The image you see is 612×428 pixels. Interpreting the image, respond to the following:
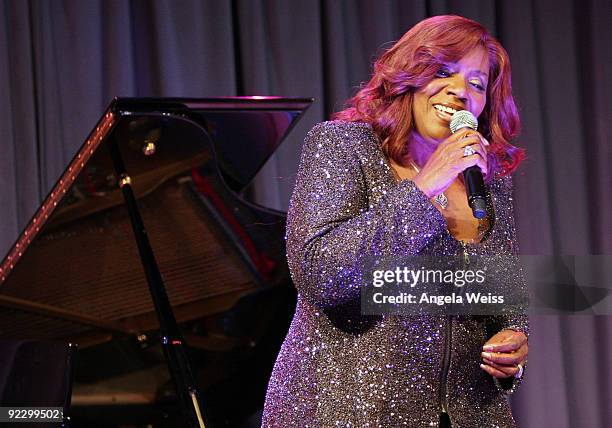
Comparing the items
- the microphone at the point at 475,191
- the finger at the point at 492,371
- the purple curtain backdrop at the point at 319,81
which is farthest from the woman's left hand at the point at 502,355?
the purple curtain backdrop at the point at 319,81

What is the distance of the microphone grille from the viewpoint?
144cm

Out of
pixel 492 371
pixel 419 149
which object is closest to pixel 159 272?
pixel 419 149

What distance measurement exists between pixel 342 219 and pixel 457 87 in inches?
13.6

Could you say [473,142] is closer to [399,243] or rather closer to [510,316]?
[399,243]

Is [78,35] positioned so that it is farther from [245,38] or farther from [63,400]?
[63,400]

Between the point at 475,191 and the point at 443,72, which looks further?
the point at 443,72

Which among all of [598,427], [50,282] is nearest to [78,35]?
[50,282]

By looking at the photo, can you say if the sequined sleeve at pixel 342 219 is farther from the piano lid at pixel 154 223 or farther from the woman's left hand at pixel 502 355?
the piano lid at pixel 154 223

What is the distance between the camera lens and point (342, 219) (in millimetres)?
1369

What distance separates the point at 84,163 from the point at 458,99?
0.92 metres

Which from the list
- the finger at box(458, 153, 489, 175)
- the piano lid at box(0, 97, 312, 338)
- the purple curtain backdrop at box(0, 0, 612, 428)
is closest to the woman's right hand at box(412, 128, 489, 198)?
the finger at box(458, 153, 489, 175)

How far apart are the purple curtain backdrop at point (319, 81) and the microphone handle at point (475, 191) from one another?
2.06 meters

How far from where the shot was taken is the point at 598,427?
374 centimetres

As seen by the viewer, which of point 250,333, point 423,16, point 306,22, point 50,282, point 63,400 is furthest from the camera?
point 423,16
